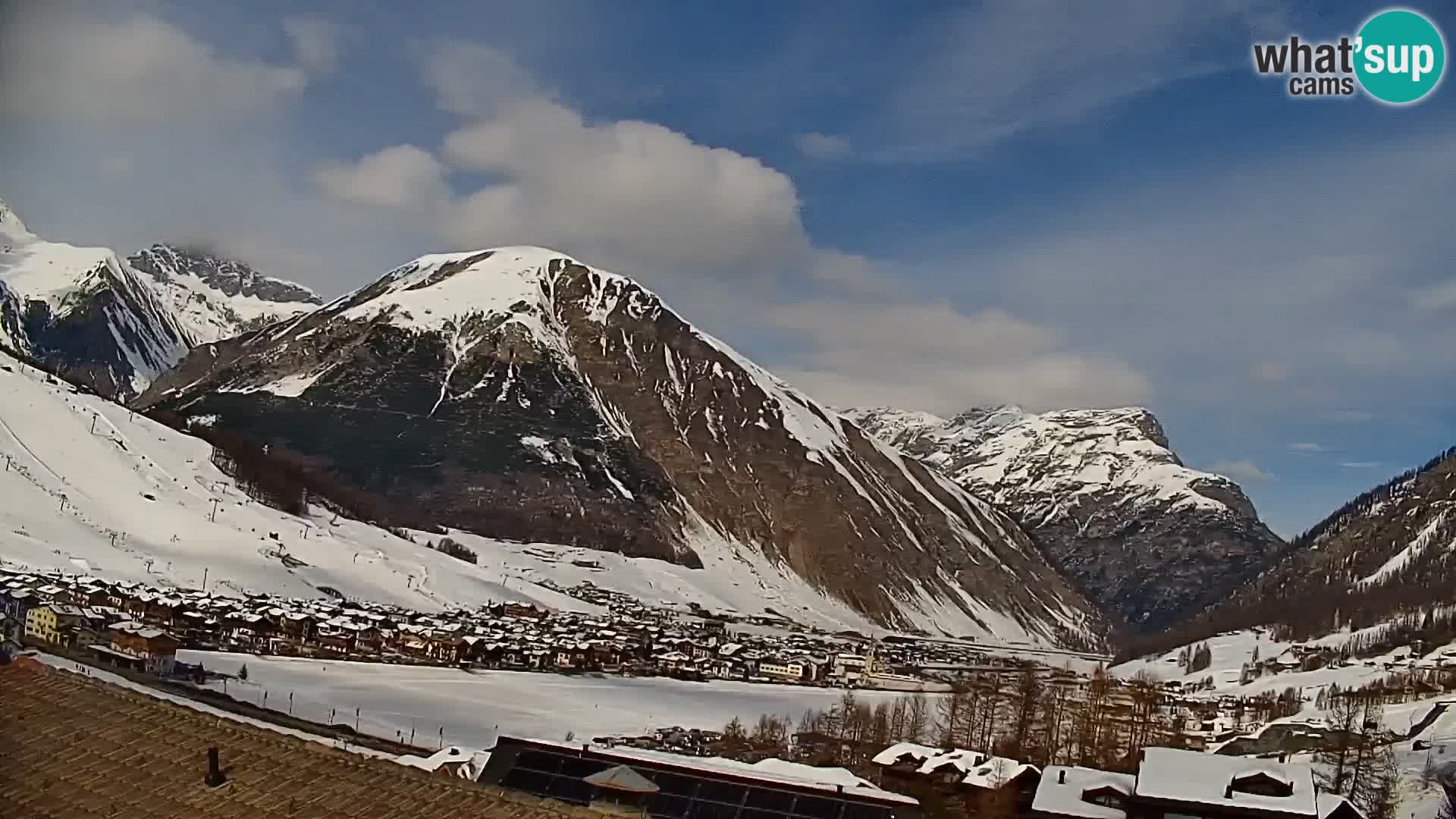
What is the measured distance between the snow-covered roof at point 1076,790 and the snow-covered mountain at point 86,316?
414ft

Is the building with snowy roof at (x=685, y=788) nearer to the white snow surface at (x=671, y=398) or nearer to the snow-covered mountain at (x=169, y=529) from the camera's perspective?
the snow-covered mountain at (x=169, y=529)

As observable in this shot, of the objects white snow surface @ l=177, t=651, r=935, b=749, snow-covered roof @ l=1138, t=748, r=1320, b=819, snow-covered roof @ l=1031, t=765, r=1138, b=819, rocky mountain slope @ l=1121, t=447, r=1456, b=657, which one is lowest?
white snow surface @ l=177, t=651, r=935, b=749

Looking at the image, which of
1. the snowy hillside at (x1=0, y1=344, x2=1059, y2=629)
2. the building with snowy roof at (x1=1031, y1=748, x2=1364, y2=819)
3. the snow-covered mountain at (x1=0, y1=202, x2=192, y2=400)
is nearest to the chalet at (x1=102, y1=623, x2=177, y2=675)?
the snowy hillside at (x1=0, y1=344, x2=1059, y2=629)

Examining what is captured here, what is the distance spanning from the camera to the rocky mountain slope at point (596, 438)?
293 ft

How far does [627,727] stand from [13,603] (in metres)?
14.3

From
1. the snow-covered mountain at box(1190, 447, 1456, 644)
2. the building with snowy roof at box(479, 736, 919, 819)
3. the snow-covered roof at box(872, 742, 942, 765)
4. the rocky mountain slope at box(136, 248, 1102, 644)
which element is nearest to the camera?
the building with snowy roof at box(479, 736, 919, 819)

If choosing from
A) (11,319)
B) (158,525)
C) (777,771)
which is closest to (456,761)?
(777,771)

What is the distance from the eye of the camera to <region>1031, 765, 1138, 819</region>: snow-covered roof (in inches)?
623

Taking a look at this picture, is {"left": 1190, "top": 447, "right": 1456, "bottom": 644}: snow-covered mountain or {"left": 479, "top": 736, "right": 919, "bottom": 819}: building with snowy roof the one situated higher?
{"left": 1190, "top": 447, "right": 1456, "bottom": 644}: snow-covered mountain

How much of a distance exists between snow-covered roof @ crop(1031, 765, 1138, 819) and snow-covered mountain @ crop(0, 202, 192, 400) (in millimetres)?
126204

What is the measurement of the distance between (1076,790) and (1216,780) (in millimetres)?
3450

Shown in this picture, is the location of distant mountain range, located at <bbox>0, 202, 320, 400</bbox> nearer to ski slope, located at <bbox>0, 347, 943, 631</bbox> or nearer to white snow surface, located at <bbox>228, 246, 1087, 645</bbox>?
white snow surface, located at <bbox>228, 246, 1087, 645</bbox>

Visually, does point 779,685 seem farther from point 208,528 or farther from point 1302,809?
point 1302,809

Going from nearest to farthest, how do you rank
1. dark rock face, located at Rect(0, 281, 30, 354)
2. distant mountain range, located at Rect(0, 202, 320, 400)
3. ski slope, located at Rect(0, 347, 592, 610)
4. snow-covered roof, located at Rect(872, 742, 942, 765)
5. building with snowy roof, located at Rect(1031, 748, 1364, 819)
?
building with snowy roof, located at Rect(1031, 748, 1364, 819), snow-covered roof, located at Rect(872, 742, 942, 765), ski slope, located at Rect(0, 347, 592, 610), dark rock face, located at Rect(0, 281, 30, 354), distant mountain range, located at Rect(0, 202, 320, 400)
